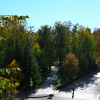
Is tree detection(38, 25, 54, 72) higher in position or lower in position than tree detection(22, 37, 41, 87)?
higher

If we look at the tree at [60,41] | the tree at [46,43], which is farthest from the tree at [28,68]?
the tree at [60,41]

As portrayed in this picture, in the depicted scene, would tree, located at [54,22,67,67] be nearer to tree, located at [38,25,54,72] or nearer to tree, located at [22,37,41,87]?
tree, located at [38,25,54,72]

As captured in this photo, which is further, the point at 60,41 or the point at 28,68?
the point at 60,41

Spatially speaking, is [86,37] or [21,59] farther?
[86,37]

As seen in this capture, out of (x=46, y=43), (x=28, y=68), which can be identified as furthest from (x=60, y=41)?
(x=28, y=68)

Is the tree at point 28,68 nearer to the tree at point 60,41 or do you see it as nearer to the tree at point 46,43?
the tree at point 46,43

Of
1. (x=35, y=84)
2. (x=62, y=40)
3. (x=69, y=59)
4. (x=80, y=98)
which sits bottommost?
(x=80, y=98)

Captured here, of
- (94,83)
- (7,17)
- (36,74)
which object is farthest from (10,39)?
(7,17)

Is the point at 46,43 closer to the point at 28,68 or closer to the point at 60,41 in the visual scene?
the point at 60,41

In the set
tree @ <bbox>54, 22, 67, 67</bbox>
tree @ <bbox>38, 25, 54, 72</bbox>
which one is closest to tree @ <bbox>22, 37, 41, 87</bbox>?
tree @ <bbox>38, 25, 54, 72</bbox>

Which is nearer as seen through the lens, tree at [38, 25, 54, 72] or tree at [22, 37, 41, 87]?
tree at [22, 37, 41, 87]

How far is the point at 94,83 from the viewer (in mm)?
29344

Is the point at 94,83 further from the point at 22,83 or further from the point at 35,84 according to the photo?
the point at 22,83

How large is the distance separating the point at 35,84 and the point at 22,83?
190 cm
